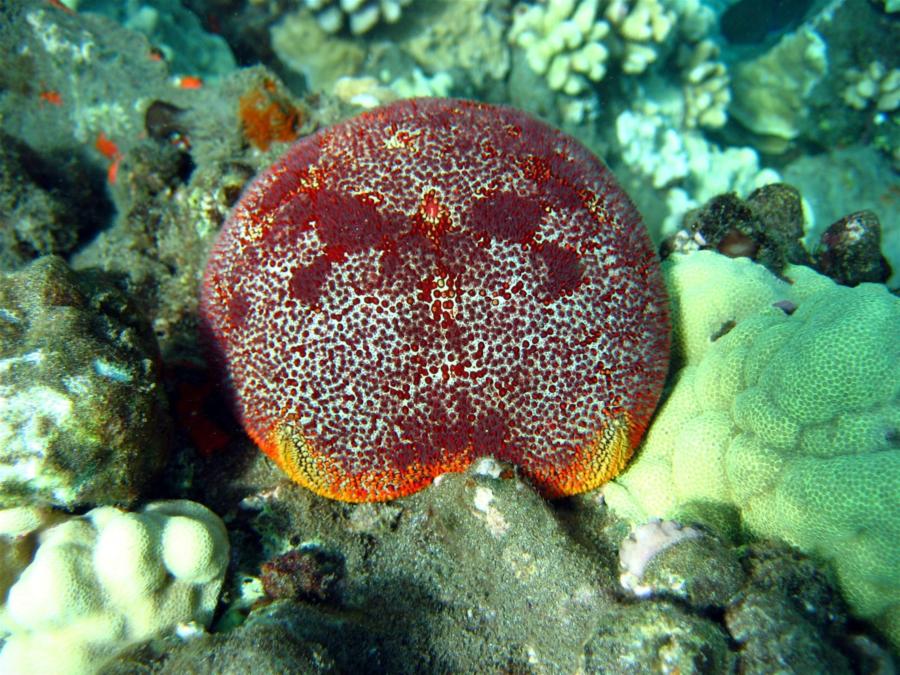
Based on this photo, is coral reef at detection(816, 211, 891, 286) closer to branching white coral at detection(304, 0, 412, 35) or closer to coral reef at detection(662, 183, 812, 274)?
coral reef at detection(662, 183, 812, 274)

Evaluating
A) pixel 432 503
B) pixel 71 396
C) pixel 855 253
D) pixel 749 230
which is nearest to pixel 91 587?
pixel 71 396

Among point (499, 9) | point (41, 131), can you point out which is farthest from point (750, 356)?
point (41, 131)

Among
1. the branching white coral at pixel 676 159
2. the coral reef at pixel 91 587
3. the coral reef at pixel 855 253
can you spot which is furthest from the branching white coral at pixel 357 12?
the coral reef at pixel 91 587

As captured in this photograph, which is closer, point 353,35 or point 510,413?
point 510,413

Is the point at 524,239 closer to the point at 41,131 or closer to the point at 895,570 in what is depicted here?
the point at 895,570

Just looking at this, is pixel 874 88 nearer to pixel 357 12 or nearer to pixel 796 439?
pixel 357 12

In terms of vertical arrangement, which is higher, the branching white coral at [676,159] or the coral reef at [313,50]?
the coral reef at [313,50]

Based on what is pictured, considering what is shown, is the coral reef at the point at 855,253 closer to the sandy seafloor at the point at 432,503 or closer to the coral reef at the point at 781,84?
the sandy seafloor at the point at 432,503
